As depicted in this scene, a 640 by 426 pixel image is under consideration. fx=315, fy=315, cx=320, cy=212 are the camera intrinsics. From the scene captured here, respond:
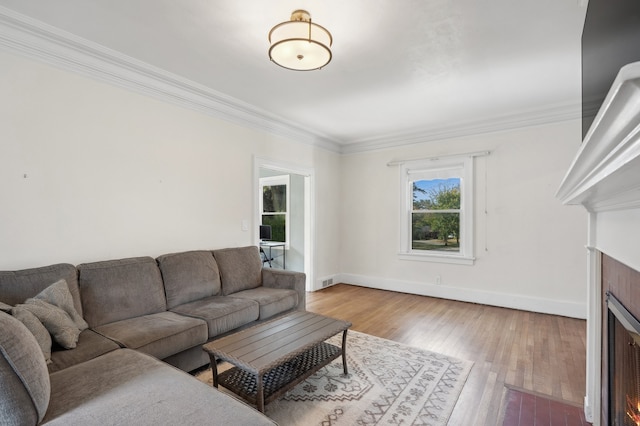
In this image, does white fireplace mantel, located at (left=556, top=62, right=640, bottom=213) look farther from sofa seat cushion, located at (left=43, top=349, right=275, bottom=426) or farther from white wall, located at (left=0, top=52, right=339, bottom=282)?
white wall, located at (left=0, top=52, right=339, bottom=282)

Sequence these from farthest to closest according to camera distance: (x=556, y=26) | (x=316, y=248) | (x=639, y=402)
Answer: (x=316, y=248)
(x=556, y=26)
(x=639, y=402)

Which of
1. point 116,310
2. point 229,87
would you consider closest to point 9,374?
point 116,310

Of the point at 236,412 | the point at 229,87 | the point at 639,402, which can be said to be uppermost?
the point at 229,87

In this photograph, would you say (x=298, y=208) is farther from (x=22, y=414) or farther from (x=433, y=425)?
(x=22, y=414)

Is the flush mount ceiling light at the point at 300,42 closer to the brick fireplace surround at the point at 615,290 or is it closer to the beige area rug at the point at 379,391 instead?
the brick fireplace surround at the point at 615,290

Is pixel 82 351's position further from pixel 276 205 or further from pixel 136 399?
pixel 276 205

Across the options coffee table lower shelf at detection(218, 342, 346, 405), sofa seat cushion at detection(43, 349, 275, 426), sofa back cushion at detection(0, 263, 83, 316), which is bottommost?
coffee table lower shelf at detection(218, 342, 346, 405)

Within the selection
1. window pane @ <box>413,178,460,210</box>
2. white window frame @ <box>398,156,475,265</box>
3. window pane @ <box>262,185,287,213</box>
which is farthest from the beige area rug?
window pane @ <box>262,185,287,213</box>

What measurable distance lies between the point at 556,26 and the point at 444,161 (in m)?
2.66

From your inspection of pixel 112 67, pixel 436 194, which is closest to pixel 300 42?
pixel 112 67

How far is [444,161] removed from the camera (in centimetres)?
488

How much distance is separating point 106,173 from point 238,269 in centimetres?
157

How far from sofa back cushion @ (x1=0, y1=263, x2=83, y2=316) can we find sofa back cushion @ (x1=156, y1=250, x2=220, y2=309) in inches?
27.4

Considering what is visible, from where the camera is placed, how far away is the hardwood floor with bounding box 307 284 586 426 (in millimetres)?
2307
